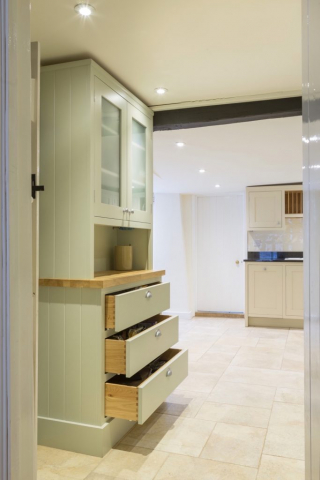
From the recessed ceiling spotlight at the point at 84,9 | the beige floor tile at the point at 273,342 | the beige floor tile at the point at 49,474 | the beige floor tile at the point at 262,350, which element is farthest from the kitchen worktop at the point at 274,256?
the recessed ceiling spotlight at the point at 84,9

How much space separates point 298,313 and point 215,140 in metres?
3.27

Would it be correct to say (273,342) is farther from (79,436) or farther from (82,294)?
(82,294)

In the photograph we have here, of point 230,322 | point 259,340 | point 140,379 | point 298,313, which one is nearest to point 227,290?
point 230,322

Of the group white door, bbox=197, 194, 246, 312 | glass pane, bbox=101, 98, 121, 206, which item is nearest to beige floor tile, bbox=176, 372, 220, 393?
glass pane, bbox=101, 98, 121, 206

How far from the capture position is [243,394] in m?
3.28

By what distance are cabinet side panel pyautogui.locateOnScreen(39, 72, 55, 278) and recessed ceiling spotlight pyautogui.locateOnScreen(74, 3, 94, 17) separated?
1.97 ft

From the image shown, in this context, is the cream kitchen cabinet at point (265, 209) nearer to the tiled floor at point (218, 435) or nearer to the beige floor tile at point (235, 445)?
the tiled floor at point (218, 435)

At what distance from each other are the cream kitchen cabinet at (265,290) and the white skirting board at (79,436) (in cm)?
409

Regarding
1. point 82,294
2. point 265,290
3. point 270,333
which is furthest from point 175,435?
point 265,290

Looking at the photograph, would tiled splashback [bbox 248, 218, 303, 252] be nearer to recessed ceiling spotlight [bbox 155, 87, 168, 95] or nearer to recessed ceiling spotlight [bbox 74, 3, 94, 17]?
recessed ceiling spotlight [bbox 155, 87, 168, 95]

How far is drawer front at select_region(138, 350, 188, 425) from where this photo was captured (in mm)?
2236

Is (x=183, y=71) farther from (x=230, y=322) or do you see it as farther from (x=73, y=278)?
(x=230, y=322)

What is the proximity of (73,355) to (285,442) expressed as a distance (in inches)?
52.1

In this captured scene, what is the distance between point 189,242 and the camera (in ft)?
23.7
